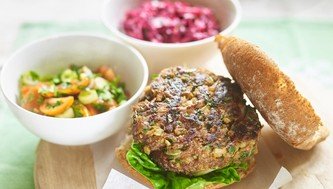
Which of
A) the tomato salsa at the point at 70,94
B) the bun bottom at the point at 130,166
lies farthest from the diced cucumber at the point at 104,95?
the bun bottom at the point at 130,166

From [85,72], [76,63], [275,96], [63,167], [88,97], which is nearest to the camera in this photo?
[275,96]

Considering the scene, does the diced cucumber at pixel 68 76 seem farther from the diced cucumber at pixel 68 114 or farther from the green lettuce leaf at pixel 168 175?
the green lettuce leaf at pixel 168 175

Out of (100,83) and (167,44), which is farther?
(167,44)

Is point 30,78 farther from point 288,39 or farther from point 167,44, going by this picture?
point 288,39

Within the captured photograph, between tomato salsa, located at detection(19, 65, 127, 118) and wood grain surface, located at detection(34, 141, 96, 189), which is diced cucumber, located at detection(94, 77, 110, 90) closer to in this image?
tomato salsa, located at detection(19, 65, 127, 118)

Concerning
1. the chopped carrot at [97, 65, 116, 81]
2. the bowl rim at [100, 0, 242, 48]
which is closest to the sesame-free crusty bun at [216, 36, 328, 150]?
the bowl rim at [100, 0, 242, 48]

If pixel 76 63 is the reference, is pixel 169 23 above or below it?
above

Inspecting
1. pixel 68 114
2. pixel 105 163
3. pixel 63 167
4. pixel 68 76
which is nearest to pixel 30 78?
pixel 68 76
